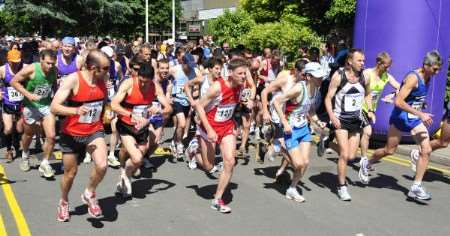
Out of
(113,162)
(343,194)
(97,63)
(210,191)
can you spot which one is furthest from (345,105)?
(113,162)

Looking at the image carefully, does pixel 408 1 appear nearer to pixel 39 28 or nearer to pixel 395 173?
pixel 395 173

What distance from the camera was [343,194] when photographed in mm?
6496

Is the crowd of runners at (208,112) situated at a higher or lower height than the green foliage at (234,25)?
lower

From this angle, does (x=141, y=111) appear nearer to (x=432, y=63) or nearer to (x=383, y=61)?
(x=432, y=63)

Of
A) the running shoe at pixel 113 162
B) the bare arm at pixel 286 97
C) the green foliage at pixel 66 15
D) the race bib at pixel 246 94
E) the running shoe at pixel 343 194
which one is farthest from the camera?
the green foliage at pixel 66 15

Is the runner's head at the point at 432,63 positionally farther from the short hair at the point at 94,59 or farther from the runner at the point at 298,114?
the short hair at the point at 94,59

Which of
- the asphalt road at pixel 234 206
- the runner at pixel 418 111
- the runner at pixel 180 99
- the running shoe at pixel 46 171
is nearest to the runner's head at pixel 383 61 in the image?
the runner at pixel 418 111

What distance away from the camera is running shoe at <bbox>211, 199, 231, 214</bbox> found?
19.3 ft

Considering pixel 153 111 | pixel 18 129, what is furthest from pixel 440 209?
pixel 18 129

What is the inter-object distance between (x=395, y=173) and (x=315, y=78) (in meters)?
2.71

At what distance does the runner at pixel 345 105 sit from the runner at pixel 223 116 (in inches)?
50.9

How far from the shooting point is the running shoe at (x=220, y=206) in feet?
19.3

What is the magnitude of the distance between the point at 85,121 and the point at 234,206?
1974 mm

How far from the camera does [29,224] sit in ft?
17.8
